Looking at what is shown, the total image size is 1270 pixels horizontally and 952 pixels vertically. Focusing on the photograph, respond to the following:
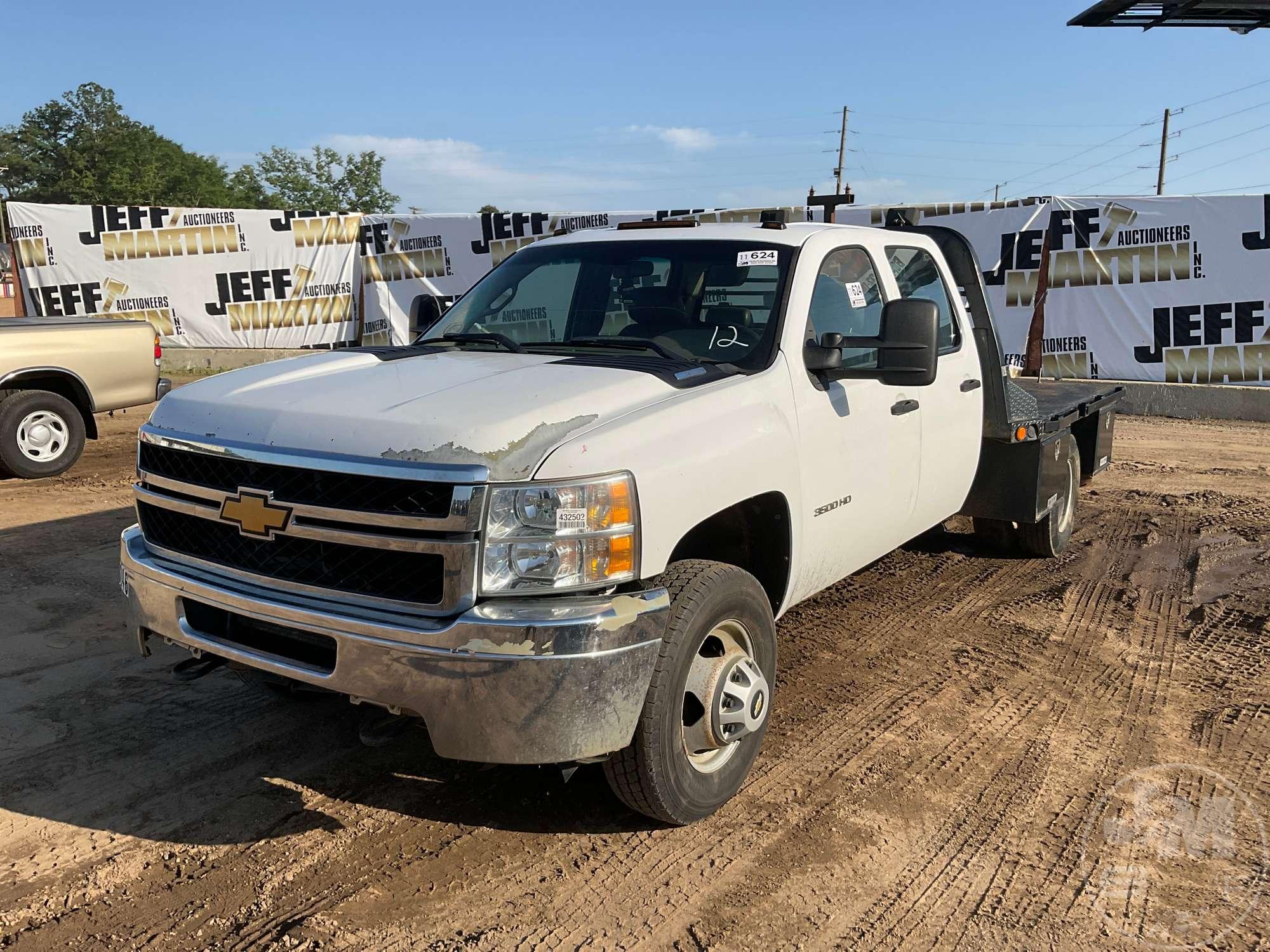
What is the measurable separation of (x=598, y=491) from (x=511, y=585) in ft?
1.20

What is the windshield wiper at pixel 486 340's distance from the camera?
416 centimetres

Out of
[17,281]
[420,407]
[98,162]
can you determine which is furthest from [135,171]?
[420,407]

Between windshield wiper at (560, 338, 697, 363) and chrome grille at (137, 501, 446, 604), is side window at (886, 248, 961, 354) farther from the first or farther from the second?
chrome grille at (137, 501, 446, 604)

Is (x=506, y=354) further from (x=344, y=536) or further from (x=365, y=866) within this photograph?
(x=365, y=866)

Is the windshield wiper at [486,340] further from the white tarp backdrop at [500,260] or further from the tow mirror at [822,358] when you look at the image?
the white tarp backdrop at [500,260]

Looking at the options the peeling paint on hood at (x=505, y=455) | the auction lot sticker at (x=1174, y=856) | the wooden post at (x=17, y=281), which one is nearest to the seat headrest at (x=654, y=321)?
the peeling paint on hood at (x=505, y=455)

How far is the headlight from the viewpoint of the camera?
9.16 ft

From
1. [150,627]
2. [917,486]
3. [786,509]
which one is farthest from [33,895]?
[917,486]

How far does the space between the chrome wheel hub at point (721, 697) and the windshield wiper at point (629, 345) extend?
1.07 m

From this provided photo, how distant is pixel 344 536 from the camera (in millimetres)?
2926

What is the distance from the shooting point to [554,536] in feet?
9.25

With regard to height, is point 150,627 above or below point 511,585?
below

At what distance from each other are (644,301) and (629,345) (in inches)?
15.0

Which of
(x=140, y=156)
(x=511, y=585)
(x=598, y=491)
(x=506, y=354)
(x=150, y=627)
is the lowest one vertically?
(x=150, y=627)
